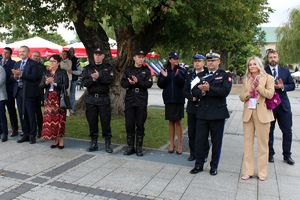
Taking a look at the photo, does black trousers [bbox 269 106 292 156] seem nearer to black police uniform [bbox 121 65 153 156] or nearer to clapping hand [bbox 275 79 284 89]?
clapping hand [bbox 275 79 284 89]

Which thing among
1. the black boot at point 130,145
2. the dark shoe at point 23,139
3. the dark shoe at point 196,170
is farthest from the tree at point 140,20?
the dark shoe at point 196,170

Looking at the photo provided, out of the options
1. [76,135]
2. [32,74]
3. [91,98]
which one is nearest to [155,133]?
[76,135]

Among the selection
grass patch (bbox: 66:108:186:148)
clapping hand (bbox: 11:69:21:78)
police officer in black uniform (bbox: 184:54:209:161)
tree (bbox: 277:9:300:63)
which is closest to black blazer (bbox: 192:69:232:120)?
police officer in black uniform (bbox: 184:54:209:161)

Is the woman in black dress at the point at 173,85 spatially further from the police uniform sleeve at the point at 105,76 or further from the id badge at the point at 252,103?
the id badge at the point at 252,103

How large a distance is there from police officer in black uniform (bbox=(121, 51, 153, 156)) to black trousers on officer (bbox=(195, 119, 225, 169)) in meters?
1.39

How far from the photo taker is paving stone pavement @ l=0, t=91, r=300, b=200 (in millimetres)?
5234

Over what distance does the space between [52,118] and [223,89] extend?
11.0 feet

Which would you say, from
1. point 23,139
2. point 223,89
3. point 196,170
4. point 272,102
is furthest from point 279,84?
point 23,139

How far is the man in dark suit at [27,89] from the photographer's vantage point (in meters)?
7.98

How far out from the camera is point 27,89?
802 centimetres

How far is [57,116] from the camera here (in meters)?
7.48

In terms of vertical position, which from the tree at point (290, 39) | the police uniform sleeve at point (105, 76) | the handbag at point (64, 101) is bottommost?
the handbag at point (64, 101)

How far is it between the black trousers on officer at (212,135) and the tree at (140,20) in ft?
8.36

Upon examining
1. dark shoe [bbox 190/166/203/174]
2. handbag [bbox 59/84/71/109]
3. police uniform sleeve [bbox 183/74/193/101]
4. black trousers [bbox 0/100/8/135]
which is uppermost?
police uniform sleeve [bbox 183/74/193/101]
